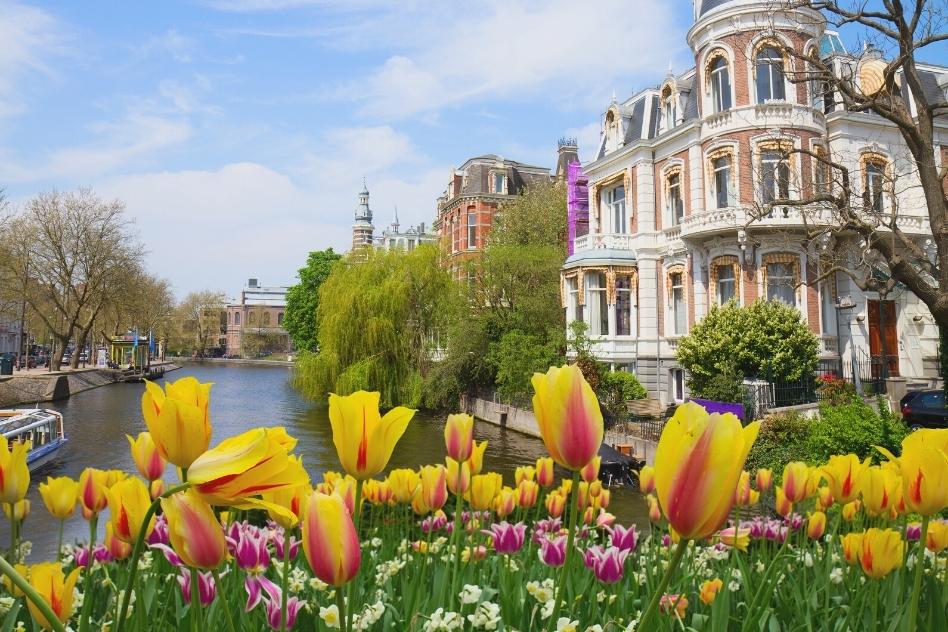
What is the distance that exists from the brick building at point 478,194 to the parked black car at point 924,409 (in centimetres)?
2866

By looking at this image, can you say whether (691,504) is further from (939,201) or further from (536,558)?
(939,201)

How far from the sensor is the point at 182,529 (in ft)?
3.48

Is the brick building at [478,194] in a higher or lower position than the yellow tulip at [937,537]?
higher

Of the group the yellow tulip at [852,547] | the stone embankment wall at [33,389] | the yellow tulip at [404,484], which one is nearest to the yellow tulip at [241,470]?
the yellow tulip at [404,484]

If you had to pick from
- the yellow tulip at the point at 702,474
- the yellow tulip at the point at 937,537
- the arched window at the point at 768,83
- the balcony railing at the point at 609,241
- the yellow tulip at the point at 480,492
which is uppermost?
the arched window at the point at 768,83

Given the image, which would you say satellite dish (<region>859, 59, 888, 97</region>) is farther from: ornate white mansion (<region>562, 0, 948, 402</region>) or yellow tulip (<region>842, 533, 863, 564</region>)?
yellow tulip (<region>842, 533, 863, 564</region>)

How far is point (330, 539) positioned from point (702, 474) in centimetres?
58

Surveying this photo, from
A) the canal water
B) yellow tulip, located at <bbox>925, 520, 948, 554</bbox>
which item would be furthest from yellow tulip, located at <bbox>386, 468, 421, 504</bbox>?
→ the canal water

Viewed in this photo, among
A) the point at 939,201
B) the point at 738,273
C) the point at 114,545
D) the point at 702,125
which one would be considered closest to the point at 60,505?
the point at 114,545

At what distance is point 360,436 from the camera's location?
4.42 ft

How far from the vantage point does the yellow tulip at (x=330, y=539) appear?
3.40ft

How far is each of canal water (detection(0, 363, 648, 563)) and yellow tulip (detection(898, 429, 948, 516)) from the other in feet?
25.6

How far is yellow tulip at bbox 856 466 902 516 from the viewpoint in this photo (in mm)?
2084

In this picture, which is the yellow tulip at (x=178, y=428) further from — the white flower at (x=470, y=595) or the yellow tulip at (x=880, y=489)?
the yellow tulip at (x=880, y=489)
